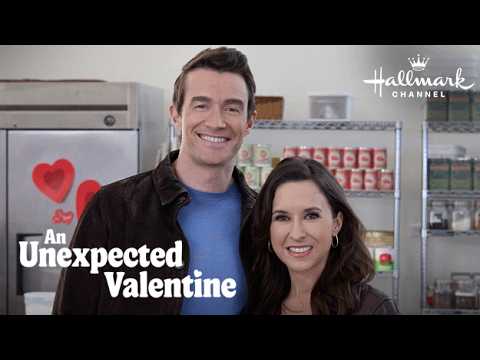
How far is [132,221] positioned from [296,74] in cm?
225

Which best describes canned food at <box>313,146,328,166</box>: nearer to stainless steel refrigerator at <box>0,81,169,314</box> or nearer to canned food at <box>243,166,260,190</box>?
canned food at <box>243,166,260,190</box>

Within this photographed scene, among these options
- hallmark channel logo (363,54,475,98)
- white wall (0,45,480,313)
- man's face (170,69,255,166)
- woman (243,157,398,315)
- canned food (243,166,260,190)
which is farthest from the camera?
white wall (0,45,480,313)

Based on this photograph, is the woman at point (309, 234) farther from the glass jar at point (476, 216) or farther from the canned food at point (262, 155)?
the glass jar at point (476, 216)

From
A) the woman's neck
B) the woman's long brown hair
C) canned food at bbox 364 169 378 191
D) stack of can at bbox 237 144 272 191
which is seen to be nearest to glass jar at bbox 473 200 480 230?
canned food at bbox 364 169 378 191

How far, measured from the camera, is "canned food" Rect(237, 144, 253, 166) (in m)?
4.68

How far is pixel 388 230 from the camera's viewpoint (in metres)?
5.07

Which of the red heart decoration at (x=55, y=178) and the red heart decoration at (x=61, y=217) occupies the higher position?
the red heart decoration at (x=55, y=178)

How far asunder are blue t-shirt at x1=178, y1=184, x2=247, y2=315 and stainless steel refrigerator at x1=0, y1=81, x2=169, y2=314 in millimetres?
1409

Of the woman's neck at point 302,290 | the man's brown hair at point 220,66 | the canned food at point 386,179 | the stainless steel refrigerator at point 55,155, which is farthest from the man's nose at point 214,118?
the canned food at point 386,179

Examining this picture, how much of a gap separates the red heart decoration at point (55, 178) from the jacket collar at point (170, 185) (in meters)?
1.48

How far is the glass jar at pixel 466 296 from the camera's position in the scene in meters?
4.72
